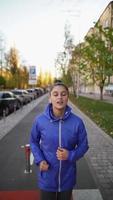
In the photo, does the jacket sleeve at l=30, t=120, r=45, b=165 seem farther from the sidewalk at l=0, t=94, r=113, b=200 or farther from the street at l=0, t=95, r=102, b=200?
the street at l=0, t=95, r=102, b=200

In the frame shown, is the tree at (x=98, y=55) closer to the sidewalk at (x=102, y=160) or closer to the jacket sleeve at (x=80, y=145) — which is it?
the sidewalk at (x=102, y=160)

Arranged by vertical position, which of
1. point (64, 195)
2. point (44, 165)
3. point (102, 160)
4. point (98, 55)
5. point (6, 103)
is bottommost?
point (102, 160)

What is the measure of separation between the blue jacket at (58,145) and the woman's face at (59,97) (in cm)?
9

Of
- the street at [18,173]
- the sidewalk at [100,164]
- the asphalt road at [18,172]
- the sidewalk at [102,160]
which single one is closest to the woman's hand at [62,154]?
the sidewalk at [100,164]

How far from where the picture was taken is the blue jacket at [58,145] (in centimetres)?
375

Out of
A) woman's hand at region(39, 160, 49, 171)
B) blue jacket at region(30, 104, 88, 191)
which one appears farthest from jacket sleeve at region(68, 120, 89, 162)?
woman's hand at region(39, 160, 49, 171)

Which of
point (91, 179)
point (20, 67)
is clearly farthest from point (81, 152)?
point (20, 67)

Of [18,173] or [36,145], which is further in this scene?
[18,173]

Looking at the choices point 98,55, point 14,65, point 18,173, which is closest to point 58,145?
point 18,173

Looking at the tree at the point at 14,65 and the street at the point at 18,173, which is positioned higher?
the tree at the point at 14,65

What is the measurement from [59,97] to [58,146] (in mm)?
523

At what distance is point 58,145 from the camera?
12.3ft

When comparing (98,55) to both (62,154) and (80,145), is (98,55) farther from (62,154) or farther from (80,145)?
(62,154)

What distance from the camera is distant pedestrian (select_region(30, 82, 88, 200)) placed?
3746 millimetres
